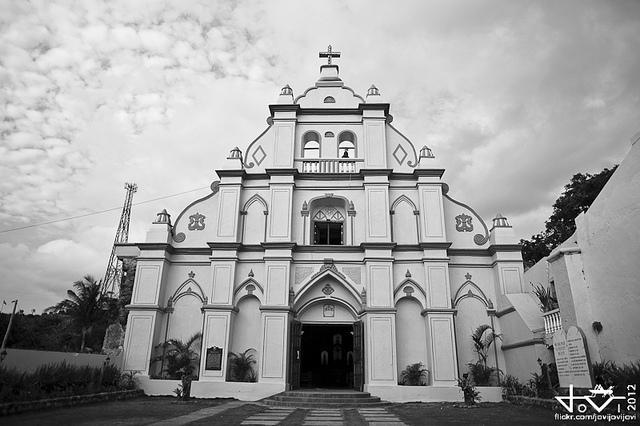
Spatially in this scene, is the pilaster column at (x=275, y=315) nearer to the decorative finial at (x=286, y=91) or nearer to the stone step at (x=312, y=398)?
the stone step at (x=312, y=398)

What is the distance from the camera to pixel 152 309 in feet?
51.9

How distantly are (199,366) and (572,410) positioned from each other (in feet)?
37.3

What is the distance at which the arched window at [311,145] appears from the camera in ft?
61.0

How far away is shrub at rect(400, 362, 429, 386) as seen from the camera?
1469 cm

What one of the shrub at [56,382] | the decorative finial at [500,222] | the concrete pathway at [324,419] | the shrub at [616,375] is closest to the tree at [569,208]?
the decorative finial at [500,222]

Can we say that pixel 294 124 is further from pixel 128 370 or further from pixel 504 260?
pixel 128 370

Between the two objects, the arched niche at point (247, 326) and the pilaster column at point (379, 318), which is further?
the arched niche at point (247, 326)

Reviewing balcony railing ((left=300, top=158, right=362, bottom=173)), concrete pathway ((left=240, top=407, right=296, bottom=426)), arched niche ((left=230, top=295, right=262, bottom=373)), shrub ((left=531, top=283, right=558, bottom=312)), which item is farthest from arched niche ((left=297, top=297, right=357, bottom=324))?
shrub ((left=531, top=283, right=558, bottom=312))

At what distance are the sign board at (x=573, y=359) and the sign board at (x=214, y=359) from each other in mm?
10130

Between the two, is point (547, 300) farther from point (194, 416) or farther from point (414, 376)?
point (194, 416)

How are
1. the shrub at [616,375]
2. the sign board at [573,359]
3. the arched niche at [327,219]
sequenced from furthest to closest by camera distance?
the arched niche at [327,219]
the sign board at [573,359]
the shrub at [616,375]

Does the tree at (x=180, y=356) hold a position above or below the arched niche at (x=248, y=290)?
below

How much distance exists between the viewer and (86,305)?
979 inches

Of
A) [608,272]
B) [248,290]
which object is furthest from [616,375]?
[248,290]
